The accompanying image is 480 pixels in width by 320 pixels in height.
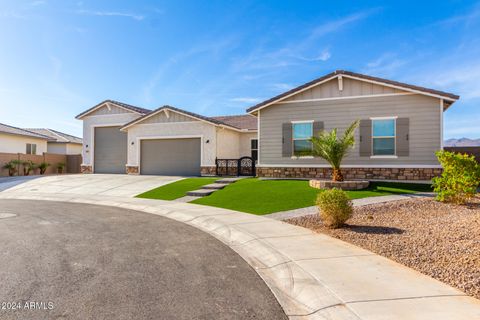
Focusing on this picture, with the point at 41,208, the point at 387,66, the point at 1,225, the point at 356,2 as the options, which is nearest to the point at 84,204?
the point at 41,208

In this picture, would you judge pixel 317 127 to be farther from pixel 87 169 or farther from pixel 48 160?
pixel 48 160

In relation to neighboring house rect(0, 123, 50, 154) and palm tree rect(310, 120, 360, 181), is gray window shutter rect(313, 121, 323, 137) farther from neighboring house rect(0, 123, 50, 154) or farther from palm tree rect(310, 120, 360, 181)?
neighboring house rect(0, 123, 50, 154)

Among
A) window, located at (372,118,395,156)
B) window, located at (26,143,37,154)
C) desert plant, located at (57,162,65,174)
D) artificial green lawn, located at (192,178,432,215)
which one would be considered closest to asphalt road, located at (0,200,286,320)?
artificial green lawn, located at (192,178,432,215)

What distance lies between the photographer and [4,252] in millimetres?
5711

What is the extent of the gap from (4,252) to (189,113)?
17.0 meters

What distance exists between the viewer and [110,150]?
26125 mm

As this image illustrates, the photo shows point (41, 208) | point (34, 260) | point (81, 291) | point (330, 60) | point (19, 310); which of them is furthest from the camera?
point (330, 60)

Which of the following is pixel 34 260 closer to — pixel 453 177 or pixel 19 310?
pixel 19 310

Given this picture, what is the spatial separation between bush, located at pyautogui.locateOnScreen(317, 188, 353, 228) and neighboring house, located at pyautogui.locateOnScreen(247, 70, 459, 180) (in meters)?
9.14

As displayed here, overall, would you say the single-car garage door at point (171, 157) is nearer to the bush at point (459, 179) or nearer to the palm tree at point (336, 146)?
the palm tree at point (336, 146)

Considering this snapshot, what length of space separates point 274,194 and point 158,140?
13245 mm

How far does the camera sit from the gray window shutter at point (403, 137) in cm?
1521

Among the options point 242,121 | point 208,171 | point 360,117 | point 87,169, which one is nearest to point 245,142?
point 242,121

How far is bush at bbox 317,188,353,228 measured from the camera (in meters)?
7.45
